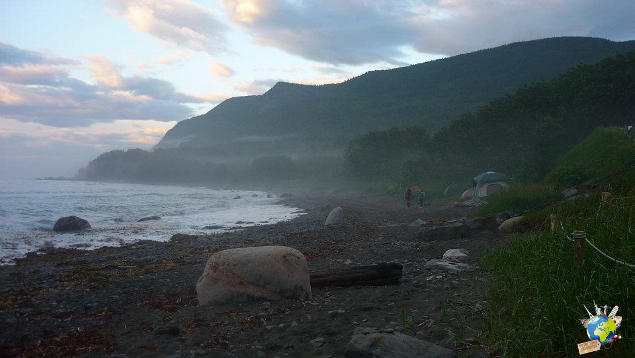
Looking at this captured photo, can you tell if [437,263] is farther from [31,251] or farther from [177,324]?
[31,251]

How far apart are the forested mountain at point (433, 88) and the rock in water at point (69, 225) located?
102 metres

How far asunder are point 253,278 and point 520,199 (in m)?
14.0

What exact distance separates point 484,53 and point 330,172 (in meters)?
110

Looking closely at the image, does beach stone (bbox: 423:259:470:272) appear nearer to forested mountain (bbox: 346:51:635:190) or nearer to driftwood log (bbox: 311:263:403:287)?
driftwood log (bbox: 311:263:403:287)

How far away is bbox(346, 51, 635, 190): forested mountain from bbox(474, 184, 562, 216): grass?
13408mm

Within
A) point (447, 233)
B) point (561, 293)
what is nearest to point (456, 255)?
point (447, 233)

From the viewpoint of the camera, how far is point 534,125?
40.6 m

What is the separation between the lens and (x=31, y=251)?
16.8 meters

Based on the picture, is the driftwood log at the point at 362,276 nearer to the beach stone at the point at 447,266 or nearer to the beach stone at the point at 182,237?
the beach stone at the point at 447,266

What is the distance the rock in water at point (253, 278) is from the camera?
Answer: 7.62 meters

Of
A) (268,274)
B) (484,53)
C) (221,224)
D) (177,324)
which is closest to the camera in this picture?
(177,324)

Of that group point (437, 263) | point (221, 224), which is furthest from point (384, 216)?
point (437, 263)

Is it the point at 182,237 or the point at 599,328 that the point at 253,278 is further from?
the point at 182,237

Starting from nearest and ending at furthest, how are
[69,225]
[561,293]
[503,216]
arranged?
[561,293] < [503,216] < [69,225]
